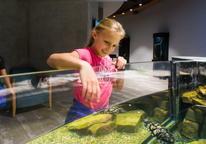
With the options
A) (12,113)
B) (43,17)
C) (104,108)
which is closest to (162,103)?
(104,108)

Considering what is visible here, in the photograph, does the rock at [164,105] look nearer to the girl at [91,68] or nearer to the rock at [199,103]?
the rock at [199,103]

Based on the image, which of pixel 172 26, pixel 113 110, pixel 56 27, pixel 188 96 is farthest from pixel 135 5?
pixel 113 110

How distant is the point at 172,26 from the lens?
6125 mm

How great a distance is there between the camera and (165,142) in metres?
0.72

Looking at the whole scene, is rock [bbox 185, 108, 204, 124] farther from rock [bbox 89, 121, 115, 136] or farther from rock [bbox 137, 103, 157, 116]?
rock [bbox 89, 121, 115, 136]

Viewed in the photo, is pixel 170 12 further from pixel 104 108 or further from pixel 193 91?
pixel 104 108

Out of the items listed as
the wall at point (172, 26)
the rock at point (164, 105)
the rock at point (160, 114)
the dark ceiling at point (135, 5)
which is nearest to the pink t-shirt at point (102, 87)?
the rock at point (160, 114)

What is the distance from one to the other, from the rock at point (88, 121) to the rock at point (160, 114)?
1.24ft

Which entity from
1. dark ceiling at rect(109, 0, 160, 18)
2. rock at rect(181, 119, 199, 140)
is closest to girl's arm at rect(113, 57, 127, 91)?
rock at rect(181, 119, 199, 140)

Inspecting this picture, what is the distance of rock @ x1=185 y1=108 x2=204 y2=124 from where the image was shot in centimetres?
101

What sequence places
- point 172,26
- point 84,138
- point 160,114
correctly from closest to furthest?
1. point 84,138
2. point 160,114
3. point 172,26

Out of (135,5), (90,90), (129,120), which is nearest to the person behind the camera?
(90,90)

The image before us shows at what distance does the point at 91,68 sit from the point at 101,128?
0.98ft

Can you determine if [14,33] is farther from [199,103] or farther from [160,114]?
[199,103]
